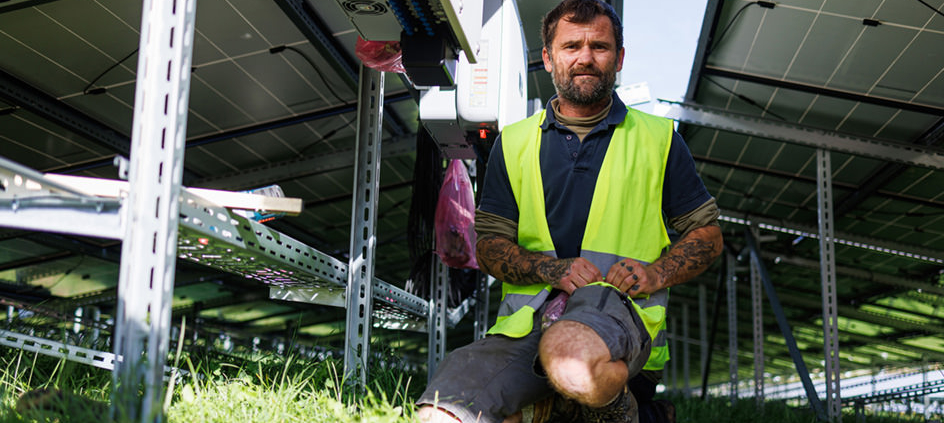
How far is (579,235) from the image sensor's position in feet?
6.97

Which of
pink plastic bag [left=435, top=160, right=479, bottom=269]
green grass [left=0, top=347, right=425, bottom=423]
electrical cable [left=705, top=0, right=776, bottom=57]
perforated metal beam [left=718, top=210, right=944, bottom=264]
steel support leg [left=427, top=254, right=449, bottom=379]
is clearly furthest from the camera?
perforated metal beam [left=718, top=210, right=944, bottom=264]

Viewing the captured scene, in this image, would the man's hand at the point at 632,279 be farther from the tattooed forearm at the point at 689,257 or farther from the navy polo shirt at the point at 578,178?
the navy polo shirt at the point at 578,178

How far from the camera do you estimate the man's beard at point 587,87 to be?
217 centimetres

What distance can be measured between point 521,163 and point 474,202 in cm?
226

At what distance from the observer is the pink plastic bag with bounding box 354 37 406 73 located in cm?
308

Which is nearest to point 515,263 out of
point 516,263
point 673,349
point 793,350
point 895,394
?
point 516,263

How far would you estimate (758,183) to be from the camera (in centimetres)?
934

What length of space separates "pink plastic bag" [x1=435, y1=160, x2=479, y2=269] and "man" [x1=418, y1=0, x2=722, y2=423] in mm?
1809

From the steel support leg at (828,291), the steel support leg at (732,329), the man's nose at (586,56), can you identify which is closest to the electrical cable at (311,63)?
the man's nose at (586,56)

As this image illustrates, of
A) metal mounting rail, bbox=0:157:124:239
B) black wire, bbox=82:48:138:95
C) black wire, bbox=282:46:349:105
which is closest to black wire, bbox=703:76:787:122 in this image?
black wire, bbox=282:46:349:105

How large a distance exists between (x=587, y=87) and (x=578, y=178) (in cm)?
27

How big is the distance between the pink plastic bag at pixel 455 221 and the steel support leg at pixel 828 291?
3626 mm

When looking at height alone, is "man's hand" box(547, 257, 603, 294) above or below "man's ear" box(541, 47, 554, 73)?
below

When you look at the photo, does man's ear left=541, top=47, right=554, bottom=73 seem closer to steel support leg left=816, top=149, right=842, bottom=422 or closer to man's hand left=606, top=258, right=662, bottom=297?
man's hand left=606, top=258, right=662, bottom=297
